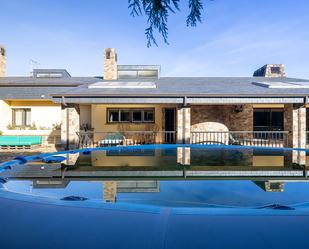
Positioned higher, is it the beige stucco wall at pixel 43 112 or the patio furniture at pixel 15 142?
the beige stucco wall at pixel 43 112

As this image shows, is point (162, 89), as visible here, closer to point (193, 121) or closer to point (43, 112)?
point (193, 121)

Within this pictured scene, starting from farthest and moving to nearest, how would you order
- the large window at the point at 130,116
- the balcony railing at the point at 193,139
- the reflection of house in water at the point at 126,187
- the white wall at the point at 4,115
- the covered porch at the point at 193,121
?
the white wall at the point at 4,115 < the large window at the point at 130,116 < the covered porch at the point at 193,121 < the balcony railing at the point at 193,139 < the reflection of house in water at the point at 126,187

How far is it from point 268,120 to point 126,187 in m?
16.2

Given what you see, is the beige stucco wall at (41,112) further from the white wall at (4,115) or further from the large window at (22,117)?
the large window at (22,117)

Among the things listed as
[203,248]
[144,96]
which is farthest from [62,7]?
[203,248]

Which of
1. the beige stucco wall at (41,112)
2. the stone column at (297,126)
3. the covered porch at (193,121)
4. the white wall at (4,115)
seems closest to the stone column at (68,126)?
the covered porch at (193,121)

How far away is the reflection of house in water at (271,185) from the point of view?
3.46 meters

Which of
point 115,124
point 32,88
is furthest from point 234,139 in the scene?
point 32,88

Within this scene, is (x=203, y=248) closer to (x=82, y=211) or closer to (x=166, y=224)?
(x=166, y=224)

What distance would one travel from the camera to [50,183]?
3.71 metres

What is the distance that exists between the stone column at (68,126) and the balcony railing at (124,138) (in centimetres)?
42

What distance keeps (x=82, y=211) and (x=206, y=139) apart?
13.1 metres

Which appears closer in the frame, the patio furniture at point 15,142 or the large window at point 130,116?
the patio furniture at point 15,142

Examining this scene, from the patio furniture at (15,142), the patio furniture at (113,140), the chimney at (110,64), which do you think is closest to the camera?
the patio furniture at (113,140)
